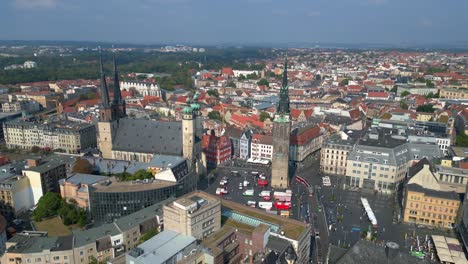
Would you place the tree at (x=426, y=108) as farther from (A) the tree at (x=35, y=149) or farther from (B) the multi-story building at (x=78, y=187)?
(A) the tree at (x=35, y=149)

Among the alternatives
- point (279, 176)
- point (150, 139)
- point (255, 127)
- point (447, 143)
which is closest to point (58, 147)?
point (150, 139)

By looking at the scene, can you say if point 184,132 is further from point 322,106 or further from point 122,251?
point 322,106

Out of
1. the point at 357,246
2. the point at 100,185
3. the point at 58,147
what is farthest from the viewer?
the point at 58,147

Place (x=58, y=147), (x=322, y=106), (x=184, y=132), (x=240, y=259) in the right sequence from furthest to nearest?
(x=322, y=106), (x=58, y=147), (x=184, y=132), (x=240, y=259)

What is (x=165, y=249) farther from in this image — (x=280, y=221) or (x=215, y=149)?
(x=215, y=149)

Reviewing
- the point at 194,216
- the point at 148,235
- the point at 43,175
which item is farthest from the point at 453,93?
the point at 43,175
